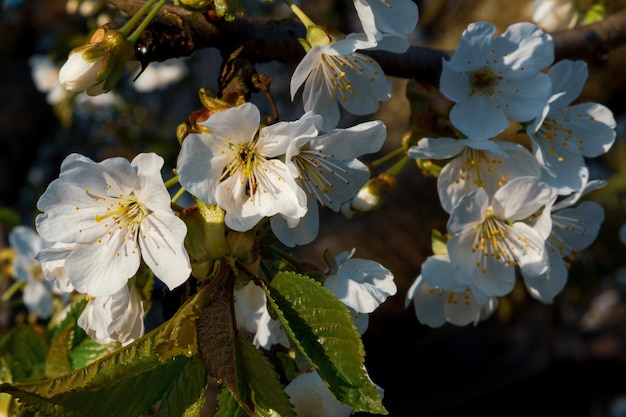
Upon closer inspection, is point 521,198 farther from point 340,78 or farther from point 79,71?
point 79,71

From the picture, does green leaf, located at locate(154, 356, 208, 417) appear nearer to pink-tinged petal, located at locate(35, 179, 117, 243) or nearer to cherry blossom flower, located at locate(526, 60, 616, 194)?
pink-tinged petal, located at locate(35, 179, 117, 243)

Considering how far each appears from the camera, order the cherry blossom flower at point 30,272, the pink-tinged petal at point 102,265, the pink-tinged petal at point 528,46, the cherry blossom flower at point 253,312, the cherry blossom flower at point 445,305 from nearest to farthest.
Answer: the pink-tinged petal at point 102,265, the cherry blossom flower at point 253,312, the pink-tinged petal at point 528,46, the cherry blossom flower at point 445,305, the cherry blossom flower at point 30,272

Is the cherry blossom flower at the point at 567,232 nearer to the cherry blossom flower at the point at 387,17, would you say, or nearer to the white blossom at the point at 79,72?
the cherry blossom flower at the point at 387,17

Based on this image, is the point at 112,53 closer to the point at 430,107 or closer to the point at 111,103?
the point at 430,107

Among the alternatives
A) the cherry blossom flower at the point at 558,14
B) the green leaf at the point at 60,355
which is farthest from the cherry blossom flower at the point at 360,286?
the cherry blossom flower at the point at 558,14

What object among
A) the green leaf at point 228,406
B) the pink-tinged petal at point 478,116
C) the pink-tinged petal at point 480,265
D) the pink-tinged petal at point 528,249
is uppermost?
the pink-tinged petal at point 478,116

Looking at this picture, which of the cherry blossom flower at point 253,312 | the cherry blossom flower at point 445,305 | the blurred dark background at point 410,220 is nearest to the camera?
the cherry blossom flower at point 253,312

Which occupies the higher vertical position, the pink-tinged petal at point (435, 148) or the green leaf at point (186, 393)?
the pink-tinged petal at point (435, 148)
